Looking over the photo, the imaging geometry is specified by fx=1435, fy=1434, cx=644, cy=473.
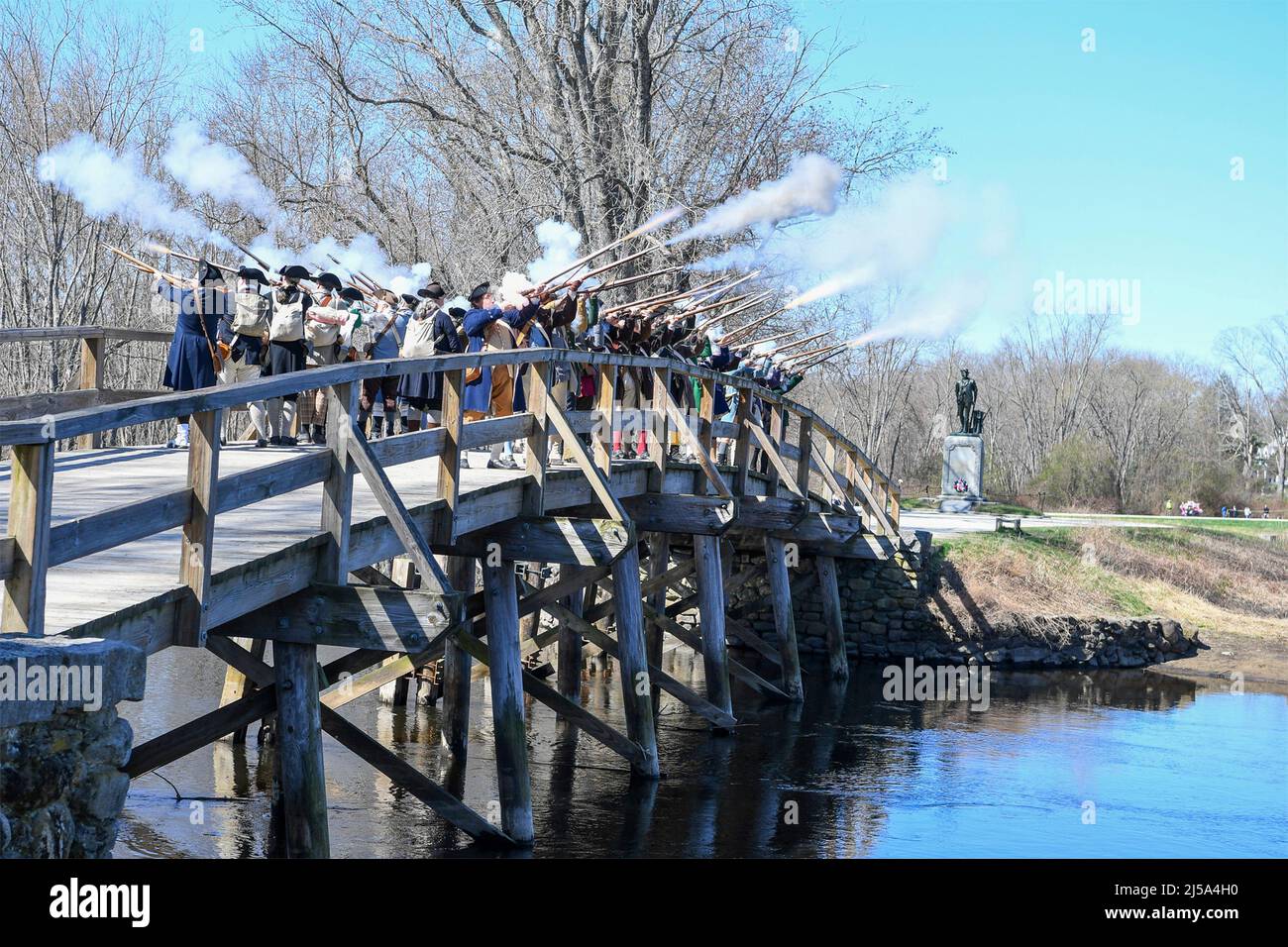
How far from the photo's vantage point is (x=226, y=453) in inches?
419

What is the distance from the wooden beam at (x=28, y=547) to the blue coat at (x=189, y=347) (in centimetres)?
707

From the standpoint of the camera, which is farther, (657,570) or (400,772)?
(657,570)

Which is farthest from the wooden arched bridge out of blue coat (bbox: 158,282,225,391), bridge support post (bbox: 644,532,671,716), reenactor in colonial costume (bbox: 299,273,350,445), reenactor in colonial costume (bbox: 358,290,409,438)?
reenactor in colonial costume (bbox: 299,273,350,445)

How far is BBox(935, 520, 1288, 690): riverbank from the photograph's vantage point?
22.3 meters

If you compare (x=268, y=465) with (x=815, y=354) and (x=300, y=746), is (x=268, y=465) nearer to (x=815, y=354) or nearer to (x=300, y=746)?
(x=300, y=746)

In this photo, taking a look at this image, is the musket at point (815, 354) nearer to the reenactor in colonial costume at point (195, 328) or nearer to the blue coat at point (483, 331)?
the blue coat at point (483, 331)

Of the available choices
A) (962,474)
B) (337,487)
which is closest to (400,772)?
(337,487)

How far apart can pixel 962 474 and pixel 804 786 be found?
20.5m

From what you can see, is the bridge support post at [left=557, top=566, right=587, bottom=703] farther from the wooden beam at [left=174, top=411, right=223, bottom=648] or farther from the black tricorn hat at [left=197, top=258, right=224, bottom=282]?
the wooden beam at [left=174, top=411, right=223, bottom=648]

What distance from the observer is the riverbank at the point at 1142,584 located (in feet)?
73.1

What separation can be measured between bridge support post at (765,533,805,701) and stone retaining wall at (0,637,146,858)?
544 inches

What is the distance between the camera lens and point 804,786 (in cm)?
1252

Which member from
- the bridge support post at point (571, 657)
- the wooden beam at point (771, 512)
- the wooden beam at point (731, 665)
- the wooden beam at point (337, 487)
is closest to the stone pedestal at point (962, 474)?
the wooden beam at point (731, 665)
